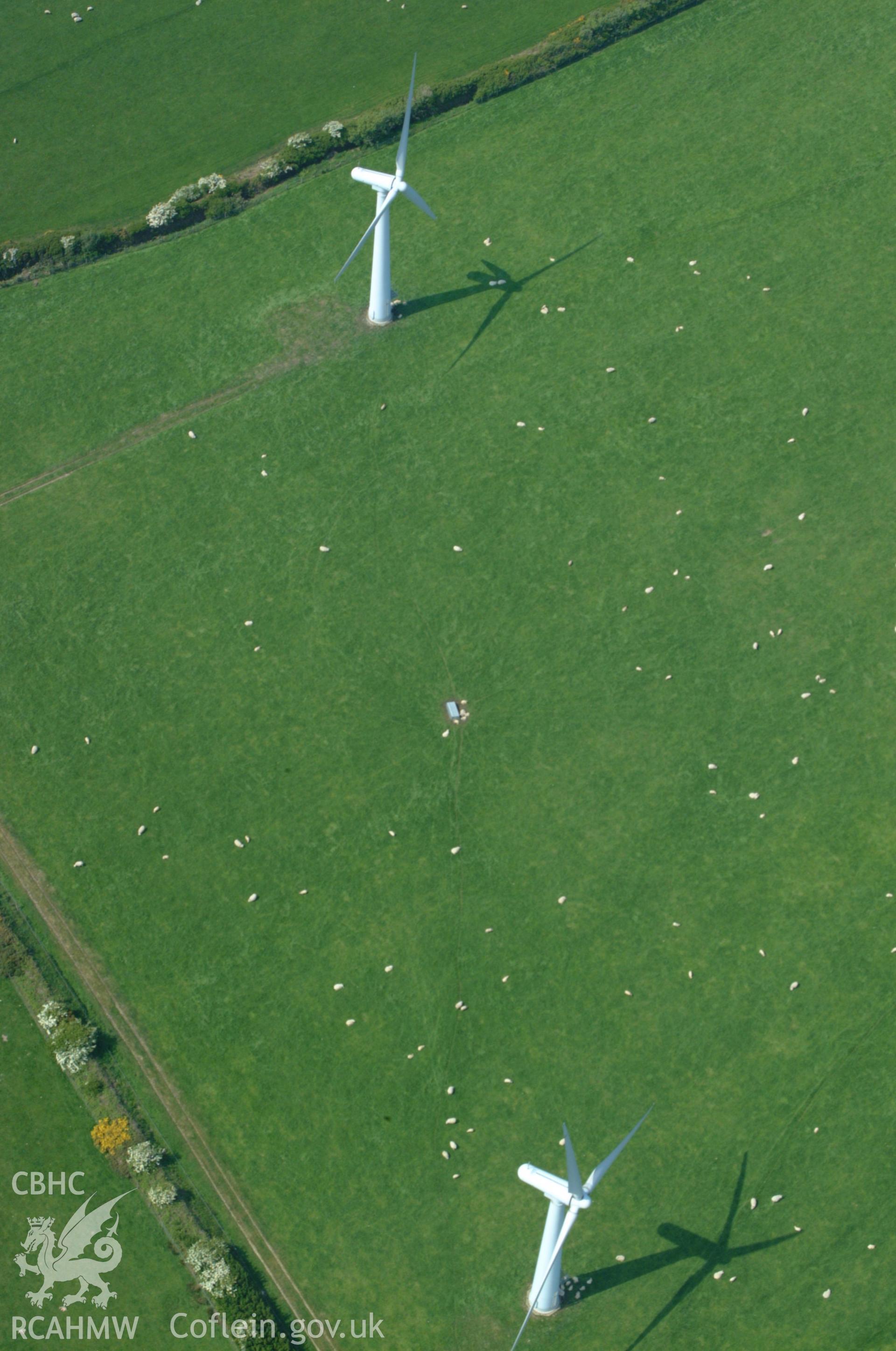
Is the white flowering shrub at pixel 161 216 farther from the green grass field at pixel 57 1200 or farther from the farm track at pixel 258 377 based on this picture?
the green grass field at pixel 57 1200

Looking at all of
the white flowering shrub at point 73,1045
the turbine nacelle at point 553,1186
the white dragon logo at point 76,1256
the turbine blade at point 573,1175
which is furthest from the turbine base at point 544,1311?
the white flowering shrub at point 73,1045

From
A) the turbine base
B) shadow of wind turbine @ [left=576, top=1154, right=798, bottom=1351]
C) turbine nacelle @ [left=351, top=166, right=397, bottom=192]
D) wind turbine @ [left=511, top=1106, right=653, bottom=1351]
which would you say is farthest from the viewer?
turbine nacelle @ [left=351, top=166, right=397, bottom=192]

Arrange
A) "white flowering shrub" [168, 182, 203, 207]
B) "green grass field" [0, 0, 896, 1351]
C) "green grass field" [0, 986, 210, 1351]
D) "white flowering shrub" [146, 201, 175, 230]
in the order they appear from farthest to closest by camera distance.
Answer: "white flowering shrub" [168, 182, 203, 207] → "white flowering shrub" [146, 201, 175, 230] → "green grass field" [0, 0, 896, 1351] → "green grass field" [0, 986, 210, 1351]

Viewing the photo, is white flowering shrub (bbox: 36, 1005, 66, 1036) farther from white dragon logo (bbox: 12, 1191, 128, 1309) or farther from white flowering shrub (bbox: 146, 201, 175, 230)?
white flowering shrub (bbox: 146, 201, 175, 230)

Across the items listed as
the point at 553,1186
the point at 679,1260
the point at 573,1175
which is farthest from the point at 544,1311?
the point at 573,1175

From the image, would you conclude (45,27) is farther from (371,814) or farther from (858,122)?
(371,814)

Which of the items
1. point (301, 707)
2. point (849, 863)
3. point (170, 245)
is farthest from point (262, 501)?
point (849, 863)

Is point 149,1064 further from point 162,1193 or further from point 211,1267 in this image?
point 211,1267

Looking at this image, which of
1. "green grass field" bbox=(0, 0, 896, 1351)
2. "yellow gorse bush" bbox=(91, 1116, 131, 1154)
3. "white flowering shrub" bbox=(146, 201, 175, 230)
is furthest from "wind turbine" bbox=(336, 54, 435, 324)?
"yellow gorse bush" bbox=(91, 1116, 131, 1154)
